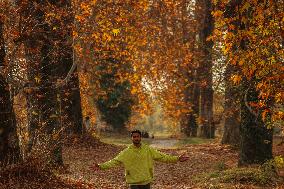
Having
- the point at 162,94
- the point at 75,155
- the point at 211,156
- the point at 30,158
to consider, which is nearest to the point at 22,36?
the point at 30,158

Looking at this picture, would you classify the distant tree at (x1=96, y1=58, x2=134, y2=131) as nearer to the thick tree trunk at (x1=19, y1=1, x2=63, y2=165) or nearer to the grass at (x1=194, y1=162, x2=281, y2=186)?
the thick tree trunk at (x1=19, y1=1, x2=63, y2=165)

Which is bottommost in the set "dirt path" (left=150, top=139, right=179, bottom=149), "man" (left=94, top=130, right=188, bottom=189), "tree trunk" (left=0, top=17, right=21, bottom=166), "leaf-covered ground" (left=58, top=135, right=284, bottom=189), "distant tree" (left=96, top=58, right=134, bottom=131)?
"leaf-covered ground" (left=58, top=135, right=284, bottom=189)

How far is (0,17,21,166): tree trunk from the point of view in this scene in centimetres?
1154

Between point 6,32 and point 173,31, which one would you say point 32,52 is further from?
point 173,31

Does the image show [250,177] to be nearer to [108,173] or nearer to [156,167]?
[108,173]

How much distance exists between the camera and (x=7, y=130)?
1169 centimetres

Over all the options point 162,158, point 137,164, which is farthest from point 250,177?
point 137,164

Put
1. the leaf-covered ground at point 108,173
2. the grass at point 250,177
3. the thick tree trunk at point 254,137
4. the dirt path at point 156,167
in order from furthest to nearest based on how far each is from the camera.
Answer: the thick tree trunk at point 254,137 → the dirt path at point 156,167 → the grass at point 250,177 → the leaf-covered ground at point 108,173

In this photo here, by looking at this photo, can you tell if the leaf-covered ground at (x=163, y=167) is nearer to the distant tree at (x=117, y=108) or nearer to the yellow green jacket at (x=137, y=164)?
the yellow green jacket at (x=137, y=164)

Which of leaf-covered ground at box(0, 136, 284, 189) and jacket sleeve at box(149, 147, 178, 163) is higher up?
jacket sleeve at box(149, 147, 178, 163)

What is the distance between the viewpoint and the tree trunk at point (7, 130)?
37.9 ft

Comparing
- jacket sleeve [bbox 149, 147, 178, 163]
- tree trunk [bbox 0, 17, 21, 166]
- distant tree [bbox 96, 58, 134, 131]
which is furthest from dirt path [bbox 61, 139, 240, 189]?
distant tree [bbox 96, 58, 134, 131]

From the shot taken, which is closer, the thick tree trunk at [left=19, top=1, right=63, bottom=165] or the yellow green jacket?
the yellow green jacket

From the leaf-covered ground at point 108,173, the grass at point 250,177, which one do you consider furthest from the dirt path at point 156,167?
the grass at point 250,177
